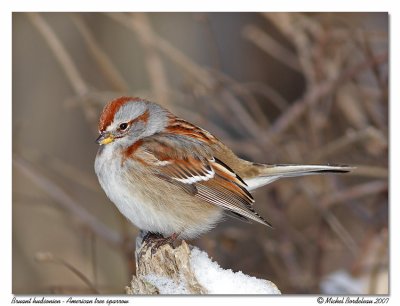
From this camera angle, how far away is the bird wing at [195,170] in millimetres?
3635

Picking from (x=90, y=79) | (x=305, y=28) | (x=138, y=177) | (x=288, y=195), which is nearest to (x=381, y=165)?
(x=288, y=195)

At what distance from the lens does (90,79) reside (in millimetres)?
5277

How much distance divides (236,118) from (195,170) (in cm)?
143

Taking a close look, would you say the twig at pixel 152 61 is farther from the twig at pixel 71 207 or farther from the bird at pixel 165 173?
the bird at pixel 165 173

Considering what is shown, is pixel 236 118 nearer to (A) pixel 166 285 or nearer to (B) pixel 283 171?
(B) pixel 283 171

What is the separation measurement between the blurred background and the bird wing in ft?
3.22

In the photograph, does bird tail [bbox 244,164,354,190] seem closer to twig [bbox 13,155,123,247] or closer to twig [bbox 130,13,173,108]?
twig [bbox 130,13,173,108]

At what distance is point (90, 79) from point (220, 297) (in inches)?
106

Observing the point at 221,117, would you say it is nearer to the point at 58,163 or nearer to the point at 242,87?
the point at 242,87

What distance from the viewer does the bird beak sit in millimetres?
3578

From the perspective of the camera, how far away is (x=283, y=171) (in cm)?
387

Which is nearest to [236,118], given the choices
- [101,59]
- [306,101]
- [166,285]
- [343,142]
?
[306,101]

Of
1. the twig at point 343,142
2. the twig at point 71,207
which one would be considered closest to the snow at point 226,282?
the twig at point 343,142

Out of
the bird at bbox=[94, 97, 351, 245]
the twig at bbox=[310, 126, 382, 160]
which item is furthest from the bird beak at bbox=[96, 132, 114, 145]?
the twig at bbox=[310, 126, 382, 160]
